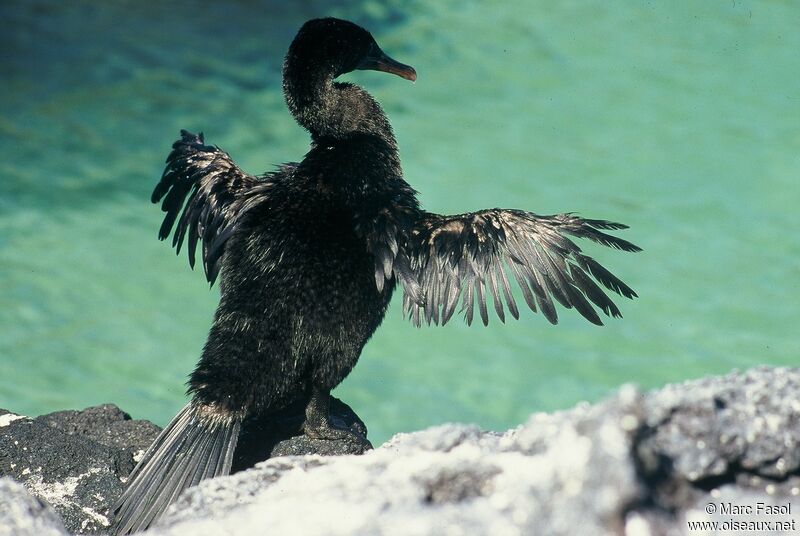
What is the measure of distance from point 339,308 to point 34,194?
11.7 ft

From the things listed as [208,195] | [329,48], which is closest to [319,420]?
[208,195]

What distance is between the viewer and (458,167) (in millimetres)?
6383

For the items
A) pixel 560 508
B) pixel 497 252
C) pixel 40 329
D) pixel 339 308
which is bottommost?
pixel 560 508

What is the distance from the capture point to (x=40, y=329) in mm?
5246

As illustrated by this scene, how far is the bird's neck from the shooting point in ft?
11.3

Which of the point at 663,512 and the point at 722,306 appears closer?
the point at 663,512

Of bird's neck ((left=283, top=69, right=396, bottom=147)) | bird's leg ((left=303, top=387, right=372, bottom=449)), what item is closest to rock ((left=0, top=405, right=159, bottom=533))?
→ bird's leg ((left=303, top=387, right=372, bottom=449))

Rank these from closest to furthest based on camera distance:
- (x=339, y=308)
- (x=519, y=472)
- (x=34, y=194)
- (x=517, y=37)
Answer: (x=519, y=472)
(x=339, y=308)
(x=34, y=194)
(x=517, y=37)

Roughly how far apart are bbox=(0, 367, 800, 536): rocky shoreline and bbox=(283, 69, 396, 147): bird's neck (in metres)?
1.73

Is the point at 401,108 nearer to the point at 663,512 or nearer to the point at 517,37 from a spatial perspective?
the point at 517,37

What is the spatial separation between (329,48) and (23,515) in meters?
2.21

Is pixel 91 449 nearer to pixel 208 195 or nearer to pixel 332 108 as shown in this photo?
pixel 208 195

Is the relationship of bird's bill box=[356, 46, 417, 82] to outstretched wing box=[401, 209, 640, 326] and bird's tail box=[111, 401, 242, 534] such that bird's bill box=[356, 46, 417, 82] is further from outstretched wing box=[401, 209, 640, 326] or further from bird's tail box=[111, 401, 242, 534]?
bird's tail box=[111, 401, 242, 534]

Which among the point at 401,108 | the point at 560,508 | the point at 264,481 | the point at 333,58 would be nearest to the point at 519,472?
the point at 560,508
